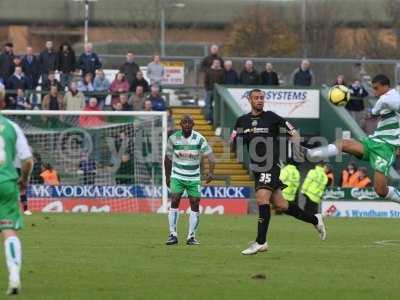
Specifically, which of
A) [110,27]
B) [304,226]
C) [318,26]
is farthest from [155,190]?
[110,27]

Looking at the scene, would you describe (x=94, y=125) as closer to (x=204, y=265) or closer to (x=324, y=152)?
(x=324, y=152)

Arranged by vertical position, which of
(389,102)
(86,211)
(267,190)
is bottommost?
(86,211)

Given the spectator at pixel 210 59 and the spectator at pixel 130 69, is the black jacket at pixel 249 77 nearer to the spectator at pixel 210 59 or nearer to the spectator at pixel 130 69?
the spectator at pixel 210 59

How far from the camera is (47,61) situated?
3575 cm

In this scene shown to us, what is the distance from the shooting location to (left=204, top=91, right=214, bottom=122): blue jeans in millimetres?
38725

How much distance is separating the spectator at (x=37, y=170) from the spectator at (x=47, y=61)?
10.3ft

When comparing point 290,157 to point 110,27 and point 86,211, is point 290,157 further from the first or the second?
point 110,27

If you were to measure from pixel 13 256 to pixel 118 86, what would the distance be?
24.6m

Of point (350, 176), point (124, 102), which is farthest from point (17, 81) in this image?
point (350, 176)

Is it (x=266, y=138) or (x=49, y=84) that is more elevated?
(x=49, y=84)

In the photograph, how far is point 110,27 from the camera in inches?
2472

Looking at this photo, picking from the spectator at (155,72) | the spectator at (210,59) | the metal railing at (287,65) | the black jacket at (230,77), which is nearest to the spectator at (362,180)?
the black jacket at (230,77)

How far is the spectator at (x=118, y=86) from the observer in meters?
36.3

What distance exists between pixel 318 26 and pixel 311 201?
2567 cm
